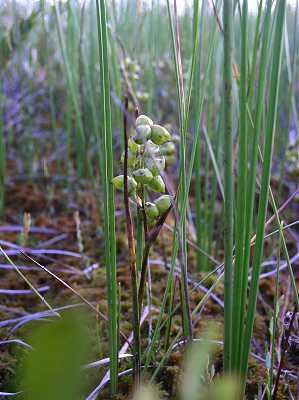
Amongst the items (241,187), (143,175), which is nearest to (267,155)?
(241,187)

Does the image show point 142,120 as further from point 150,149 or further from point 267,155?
point 267,155

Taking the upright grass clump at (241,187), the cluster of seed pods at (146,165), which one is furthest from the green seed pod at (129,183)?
the upright grass clump at (241,187)

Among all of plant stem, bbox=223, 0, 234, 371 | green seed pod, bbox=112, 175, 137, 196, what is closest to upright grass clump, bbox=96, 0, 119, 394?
green seed pod, bbox=112, 175, 137, 196

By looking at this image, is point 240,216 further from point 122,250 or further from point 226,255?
point 122,250

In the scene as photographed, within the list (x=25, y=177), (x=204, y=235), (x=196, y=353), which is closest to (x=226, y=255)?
(x=196, y=353)

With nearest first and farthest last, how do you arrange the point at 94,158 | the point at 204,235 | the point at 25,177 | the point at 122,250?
the point at 204,235 → the point at 122,250 → the point at 25,177 → the point at 94,158

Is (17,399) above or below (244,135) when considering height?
below

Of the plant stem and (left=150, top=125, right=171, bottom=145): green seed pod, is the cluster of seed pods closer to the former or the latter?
(left=150, top=125, right=171, bottom=145): green seed pod

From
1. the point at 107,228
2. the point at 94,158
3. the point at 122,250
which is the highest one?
the point at 107,228
